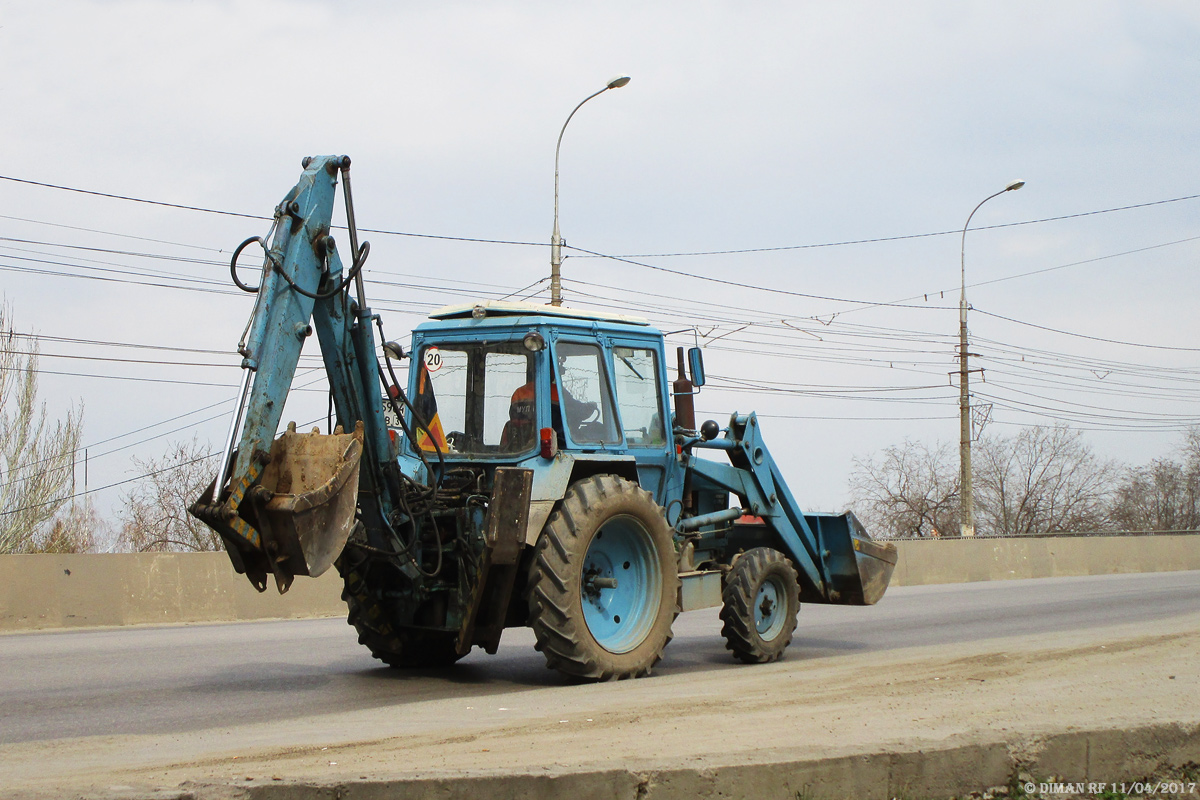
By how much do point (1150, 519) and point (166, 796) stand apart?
58.0m

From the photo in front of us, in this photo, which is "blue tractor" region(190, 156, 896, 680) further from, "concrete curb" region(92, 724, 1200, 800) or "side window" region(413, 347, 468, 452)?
"concrete curb" region(92, 724, 1200, 800)

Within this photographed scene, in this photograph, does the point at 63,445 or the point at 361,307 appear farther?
the point at 63,445

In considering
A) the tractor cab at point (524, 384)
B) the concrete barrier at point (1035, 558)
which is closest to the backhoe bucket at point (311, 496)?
the tractor cab at point (524, 384)

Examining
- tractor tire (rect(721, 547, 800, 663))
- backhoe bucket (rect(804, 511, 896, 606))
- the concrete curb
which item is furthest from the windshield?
the concrete curb

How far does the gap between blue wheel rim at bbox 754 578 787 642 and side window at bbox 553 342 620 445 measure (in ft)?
7.08

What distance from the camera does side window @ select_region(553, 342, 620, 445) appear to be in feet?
29.8

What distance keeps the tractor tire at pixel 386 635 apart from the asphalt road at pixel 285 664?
17cm

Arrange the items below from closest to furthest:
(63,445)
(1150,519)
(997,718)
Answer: (997,718)
(63,445)
(1150,519)

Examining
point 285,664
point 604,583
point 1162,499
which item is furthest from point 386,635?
point 1162,499

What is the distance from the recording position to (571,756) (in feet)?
17.3

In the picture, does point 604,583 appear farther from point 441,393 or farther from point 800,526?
point 800,526

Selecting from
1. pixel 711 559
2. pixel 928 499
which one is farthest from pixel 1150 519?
pixel 711 559

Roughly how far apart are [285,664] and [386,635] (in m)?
1.31

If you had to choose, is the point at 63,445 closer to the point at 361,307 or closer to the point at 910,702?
the point at 361,307
